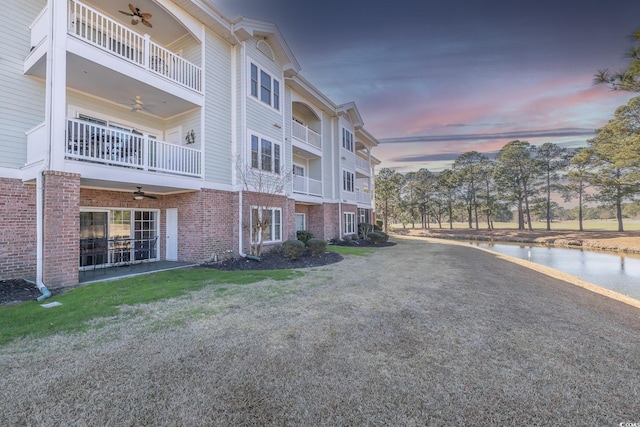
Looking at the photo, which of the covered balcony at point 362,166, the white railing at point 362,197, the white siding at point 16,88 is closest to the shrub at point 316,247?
the white siding at point 16,88

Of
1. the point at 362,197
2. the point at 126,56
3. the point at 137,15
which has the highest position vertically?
the point at 137,15

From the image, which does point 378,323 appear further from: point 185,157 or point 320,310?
point 185,157

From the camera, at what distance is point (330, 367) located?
10.1 feet

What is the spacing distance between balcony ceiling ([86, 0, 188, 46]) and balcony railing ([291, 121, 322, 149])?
21.2ft

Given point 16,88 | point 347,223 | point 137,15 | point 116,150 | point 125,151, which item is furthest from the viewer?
point 347,223

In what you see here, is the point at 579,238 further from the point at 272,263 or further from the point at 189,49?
the point at 189,49

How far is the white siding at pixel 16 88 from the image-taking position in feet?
22.0

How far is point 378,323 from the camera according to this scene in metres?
4.45

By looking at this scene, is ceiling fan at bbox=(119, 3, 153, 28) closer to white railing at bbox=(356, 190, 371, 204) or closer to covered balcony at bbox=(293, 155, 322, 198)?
covered balcony at bbox=(293, 155, 322, 198)

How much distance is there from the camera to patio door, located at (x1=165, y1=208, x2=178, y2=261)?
1028 centimetres

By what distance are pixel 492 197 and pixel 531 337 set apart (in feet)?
132

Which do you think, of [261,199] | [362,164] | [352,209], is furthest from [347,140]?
[261,199]

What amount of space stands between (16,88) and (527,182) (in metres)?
45.5

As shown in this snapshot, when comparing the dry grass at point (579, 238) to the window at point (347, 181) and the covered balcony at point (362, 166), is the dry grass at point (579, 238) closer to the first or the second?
the covered balcony at point (362, 166)
